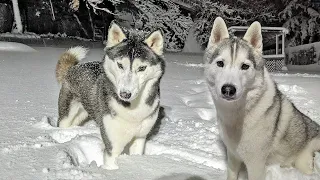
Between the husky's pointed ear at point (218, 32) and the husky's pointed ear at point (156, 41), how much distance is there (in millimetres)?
772

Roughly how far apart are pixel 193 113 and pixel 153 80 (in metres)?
2.00

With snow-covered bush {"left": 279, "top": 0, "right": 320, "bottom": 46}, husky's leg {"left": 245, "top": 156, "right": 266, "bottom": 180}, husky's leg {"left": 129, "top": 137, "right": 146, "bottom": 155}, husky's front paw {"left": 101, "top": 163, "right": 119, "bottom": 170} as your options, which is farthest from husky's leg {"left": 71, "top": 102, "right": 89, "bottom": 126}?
snow-covered bush {"left": 279, "top": 0, "right": 320, "bottom": 46}

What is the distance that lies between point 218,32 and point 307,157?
130cm

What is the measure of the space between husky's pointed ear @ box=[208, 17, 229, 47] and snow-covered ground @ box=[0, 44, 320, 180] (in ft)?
3.86

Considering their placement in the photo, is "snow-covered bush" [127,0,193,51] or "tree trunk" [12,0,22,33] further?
"snow-covered bush" [127,0,193,51]

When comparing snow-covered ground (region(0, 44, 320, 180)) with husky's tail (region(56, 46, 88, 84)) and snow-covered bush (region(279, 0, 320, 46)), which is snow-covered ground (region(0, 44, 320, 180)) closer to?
husky's tail (region(56, 46, 88, 84))

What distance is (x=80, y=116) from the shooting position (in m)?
5.02

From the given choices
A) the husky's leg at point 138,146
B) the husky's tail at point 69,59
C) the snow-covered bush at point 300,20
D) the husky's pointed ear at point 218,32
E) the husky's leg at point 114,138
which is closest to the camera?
the husky's pointed ear at point 218,32

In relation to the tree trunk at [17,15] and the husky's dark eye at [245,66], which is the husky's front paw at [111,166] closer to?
the husky's dark eye at [245,66]

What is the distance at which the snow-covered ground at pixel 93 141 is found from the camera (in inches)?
128

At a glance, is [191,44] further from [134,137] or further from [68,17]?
[134,137]

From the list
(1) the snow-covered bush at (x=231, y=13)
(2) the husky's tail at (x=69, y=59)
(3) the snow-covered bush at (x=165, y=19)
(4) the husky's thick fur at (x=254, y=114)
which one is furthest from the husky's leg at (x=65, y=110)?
(1) the snow-covered bush at (x=231, y=13)

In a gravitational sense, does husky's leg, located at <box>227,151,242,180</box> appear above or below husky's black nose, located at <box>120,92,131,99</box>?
below

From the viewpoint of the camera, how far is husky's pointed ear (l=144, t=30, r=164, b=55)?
12.8 feet
